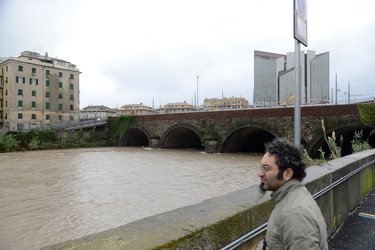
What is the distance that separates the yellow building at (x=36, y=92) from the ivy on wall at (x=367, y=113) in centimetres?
3708

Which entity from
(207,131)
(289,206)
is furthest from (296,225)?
(207,131)

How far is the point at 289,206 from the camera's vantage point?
4.89 feet

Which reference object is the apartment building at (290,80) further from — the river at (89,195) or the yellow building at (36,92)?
the yellow building at (36,92)

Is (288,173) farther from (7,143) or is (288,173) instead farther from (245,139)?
(7,143)

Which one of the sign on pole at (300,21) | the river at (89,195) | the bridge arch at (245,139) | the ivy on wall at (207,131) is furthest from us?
the ivy on wall at (207,131)

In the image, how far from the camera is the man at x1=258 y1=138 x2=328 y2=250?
141 cm

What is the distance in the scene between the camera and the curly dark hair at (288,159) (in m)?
1.67

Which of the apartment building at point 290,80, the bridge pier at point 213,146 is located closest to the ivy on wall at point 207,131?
the bridge pier at point 213,146

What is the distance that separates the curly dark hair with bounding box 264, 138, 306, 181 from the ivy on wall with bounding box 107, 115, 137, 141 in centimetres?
3352

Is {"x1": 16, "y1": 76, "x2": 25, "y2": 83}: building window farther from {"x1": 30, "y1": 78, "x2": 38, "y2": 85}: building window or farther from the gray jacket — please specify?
the gray jacket

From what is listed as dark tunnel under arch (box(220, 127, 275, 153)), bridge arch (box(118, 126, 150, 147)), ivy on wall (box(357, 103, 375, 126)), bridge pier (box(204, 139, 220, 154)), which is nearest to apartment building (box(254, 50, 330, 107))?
dark tunnel under arch (box(220, 127, 275, 153))

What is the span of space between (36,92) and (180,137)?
25291 millimetres

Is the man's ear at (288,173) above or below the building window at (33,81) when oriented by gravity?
below

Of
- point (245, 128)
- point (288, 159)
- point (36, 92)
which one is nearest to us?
point (288, 159)
